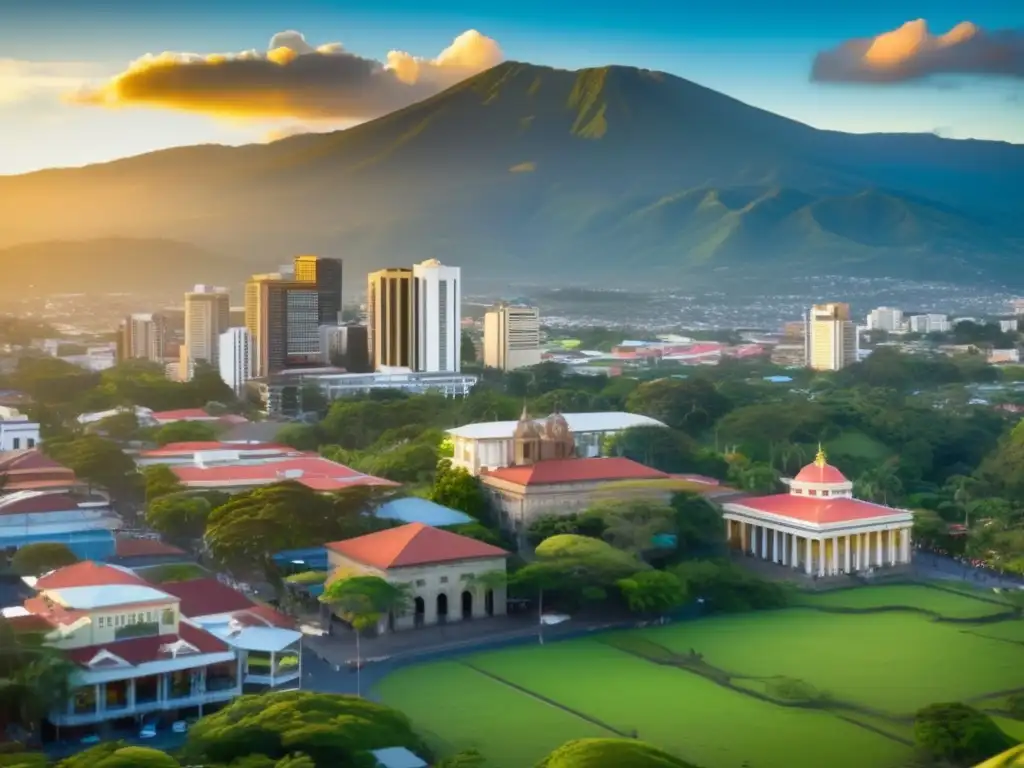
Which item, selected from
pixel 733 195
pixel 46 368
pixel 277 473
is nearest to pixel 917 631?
pixel 277 473

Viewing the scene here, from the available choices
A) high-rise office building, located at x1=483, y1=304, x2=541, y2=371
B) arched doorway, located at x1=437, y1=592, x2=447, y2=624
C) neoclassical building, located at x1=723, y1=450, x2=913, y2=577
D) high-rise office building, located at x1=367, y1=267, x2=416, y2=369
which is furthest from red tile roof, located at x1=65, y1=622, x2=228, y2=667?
high-rise office building, located at x1=483, y1=304, x2=541, y2=371

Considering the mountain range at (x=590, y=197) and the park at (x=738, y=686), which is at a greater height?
the mountain range at (x=590, y=197)

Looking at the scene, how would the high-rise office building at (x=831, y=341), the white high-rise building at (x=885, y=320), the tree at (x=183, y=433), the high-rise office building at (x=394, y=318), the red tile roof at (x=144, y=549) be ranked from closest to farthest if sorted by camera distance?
the red tile roof at (x=144, y=549), the tree at (x=183, y=433), the high-rise office building at (x=394, y=318), the high-rise office building at (x=831, y=341), the white high-rise building at (x=885, y=320)

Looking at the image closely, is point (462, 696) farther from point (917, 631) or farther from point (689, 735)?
point (917, 631)

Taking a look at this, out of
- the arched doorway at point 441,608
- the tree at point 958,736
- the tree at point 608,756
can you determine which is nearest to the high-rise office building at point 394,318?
the arched doorway at point 441,608

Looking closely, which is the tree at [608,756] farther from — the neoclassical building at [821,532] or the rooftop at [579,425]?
the rooftop at [579,425]

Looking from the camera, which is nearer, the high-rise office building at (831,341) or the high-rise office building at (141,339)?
the high-rise office building at (831,341)
